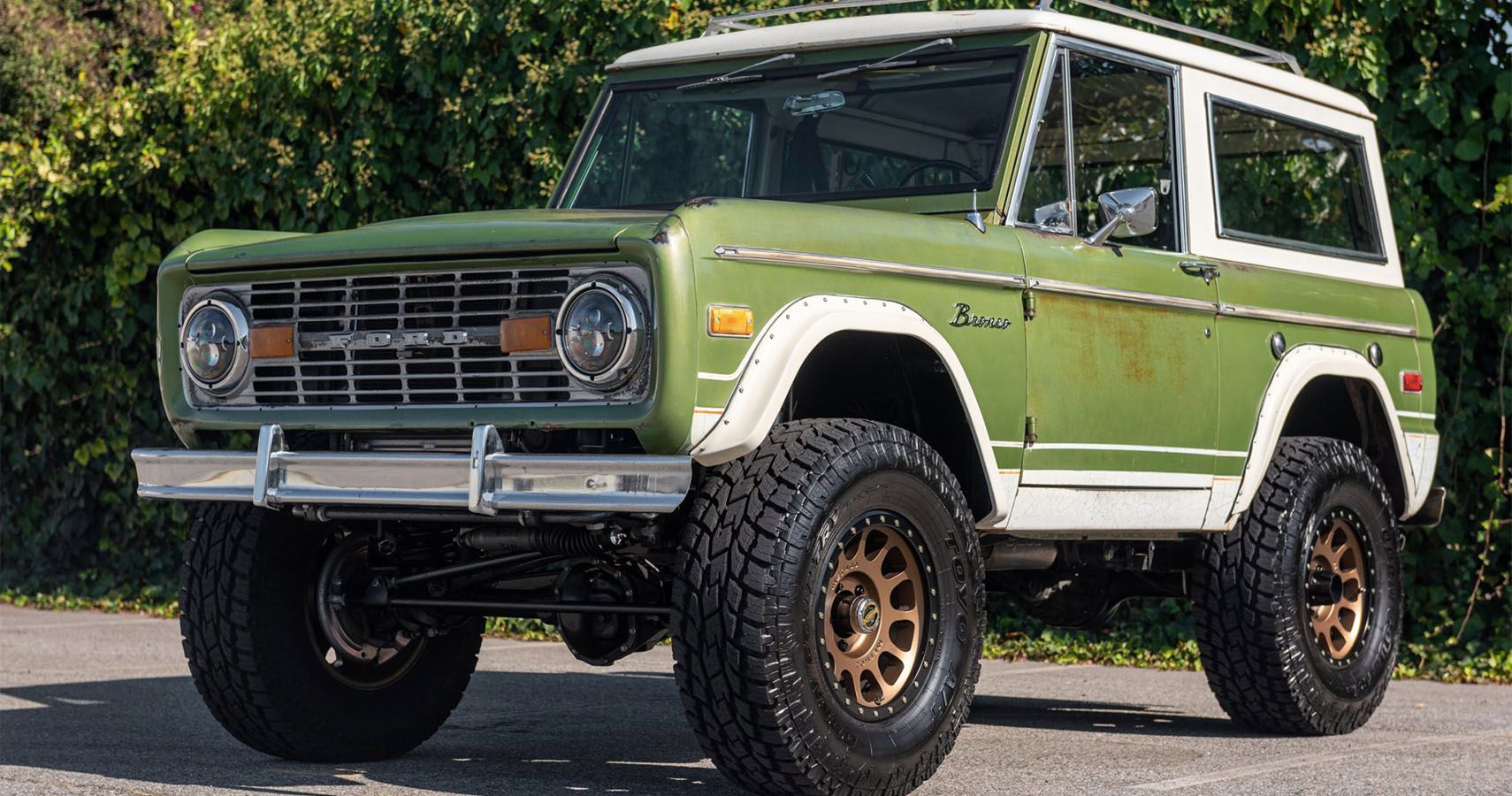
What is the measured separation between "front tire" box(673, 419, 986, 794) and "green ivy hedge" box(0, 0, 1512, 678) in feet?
14.6

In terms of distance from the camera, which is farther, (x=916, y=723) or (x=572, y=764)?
(x=572, y=764)

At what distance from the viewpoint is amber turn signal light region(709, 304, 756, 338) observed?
4.67 metres

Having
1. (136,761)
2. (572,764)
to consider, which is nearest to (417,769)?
(572,764)

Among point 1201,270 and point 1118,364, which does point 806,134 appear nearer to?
point 1118,364

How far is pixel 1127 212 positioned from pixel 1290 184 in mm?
1730

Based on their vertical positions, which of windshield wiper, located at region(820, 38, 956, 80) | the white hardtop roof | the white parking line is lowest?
the white parking line

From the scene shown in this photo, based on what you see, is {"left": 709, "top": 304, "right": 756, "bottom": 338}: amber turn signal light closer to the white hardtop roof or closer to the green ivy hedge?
the white hardtop roof

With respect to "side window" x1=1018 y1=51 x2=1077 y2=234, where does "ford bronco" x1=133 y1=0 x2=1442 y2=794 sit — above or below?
below

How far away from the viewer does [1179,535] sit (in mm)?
6660

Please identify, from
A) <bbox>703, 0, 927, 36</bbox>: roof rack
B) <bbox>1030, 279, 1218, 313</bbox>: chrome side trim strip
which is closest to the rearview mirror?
<bbox>703, 0, 927, 36</bbox>: roof rack

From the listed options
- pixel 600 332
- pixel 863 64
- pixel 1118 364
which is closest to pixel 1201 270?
pixel 1118 364

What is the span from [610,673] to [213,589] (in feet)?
11.4

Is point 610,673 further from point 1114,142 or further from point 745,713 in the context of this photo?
point 745,713

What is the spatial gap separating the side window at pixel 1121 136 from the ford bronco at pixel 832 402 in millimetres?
16
